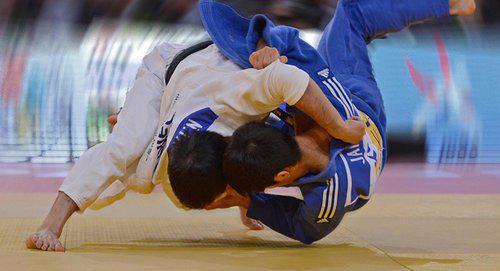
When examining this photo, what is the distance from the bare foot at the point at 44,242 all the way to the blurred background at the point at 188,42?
3540mm

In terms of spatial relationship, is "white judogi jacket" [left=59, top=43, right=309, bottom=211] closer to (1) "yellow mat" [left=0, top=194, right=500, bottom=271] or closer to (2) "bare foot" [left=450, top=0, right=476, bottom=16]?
(1) "yellow mat" [left=0, top=194, right=500, bottom=271]

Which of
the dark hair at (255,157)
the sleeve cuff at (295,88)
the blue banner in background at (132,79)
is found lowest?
the blue banner in background at (132,79)

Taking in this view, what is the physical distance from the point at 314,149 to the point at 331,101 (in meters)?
0.25

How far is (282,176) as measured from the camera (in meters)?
2.67

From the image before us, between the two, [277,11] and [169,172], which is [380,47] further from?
[169,172]

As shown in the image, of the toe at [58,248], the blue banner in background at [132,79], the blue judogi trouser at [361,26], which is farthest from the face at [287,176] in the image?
the blue banner in background at [132,79]

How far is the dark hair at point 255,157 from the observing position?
102 inches

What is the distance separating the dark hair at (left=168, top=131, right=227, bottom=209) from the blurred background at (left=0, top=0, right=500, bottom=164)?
3771 millimetres

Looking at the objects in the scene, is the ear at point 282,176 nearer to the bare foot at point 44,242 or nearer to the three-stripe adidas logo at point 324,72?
the three-stripe adidas logo at point 324,72

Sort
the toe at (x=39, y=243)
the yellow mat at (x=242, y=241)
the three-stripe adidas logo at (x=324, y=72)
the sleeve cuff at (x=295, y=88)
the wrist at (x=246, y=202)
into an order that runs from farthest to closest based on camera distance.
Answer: the three-stripe adidas logo at (x=324, y=72) < the wrist at (x=246, y=202) < the toe at (x=39, y=243) < the sleeve cuff at (x=295, y=88) < the yellow mat at (x=242, y=241)

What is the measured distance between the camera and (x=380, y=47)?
6.86 m

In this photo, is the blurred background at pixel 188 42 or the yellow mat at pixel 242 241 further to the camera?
the blurred background at pixel 188 42

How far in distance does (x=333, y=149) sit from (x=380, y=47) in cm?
412

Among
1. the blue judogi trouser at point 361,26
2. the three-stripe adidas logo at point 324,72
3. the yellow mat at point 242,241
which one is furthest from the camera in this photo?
the blue judogi trouser at point 361,26
